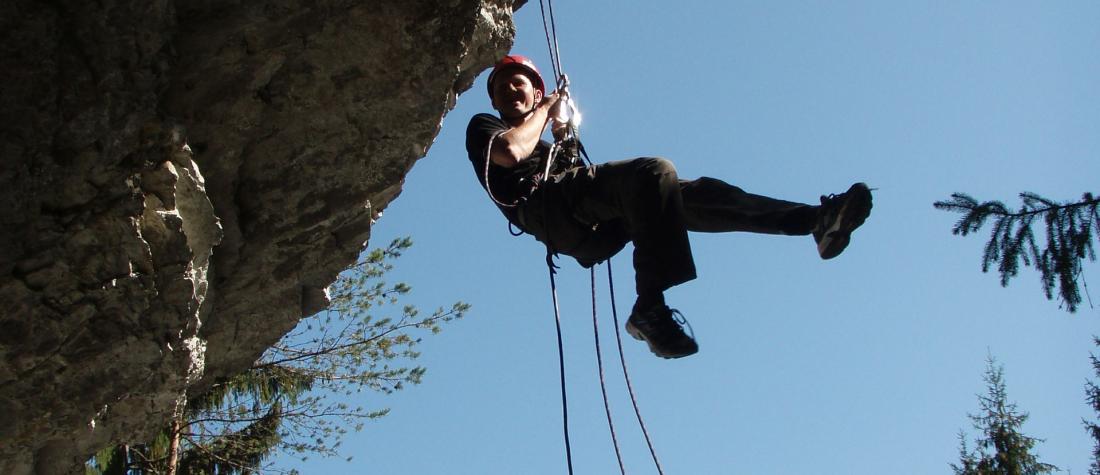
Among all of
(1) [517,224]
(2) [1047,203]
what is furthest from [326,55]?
(2) [1047,203]

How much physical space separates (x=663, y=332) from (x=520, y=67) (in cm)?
194

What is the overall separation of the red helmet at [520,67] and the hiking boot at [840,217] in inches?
79.7

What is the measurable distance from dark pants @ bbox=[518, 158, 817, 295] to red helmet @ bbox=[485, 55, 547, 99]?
0.80m

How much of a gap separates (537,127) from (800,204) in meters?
1.30

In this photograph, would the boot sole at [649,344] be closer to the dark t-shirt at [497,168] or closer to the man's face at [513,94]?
the dark t-shirt at [497,168]

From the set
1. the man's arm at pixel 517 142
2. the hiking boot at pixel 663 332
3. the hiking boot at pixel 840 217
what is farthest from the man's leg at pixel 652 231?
the hiking boot at pixel 840 217

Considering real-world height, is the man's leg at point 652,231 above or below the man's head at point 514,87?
below

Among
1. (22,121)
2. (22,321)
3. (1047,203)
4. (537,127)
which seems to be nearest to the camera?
(22,121)

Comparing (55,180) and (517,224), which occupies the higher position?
(517,224)

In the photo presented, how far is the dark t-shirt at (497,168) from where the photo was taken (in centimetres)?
535

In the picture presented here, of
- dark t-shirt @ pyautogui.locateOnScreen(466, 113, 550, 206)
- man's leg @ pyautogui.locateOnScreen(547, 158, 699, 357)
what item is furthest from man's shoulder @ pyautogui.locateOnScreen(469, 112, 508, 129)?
man's leg @ pyautogui.locateOnScreen(547, 158, 699, 357)

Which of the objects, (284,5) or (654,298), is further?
(654,298)

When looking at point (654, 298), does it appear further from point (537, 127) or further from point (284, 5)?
point (284, 5)

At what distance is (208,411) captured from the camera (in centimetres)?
991
